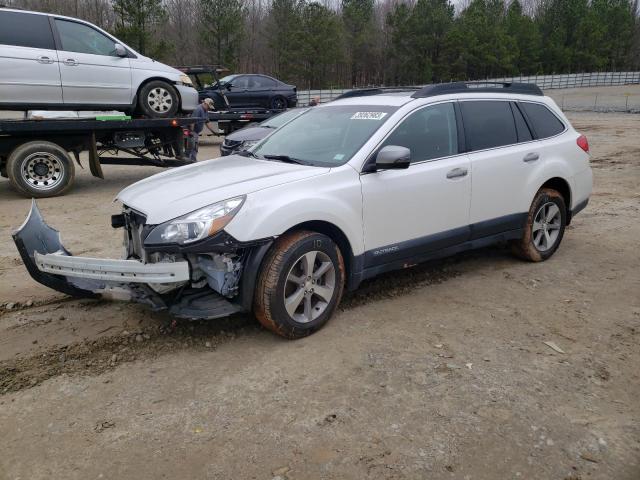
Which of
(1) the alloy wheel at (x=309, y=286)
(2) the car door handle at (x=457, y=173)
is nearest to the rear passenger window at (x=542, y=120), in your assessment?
(2) the car door handle at (x=457, y=173)

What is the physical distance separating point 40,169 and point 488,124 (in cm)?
740

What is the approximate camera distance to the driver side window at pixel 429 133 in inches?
169

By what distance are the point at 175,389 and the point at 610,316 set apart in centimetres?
330

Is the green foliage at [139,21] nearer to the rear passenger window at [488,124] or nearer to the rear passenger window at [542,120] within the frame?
the rear passenger window at [542,120]

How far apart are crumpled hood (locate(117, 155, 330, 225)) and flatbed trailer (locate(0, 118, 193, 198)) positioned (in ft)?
17.1

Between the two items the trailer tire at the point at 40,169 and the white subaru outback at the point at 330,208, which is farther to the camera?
A: the trailer tire at the point at 40,169

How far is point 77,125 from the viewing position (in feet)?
28.6

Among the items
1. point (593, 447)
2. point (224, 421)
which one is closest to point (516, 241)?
point (593, 447)

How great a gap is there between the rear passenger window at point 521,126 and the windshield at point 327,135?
1.55m

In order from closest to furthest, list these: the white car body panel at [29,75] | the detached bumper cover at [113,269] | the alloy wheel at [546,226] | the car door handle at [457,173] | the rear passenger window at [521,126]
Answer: the detached bumper cover at [113,269] → the car door handle at [457,173] → the rear passenger window at [521,126] → the alloy wheel at [546,226] → the white car body panel at [29,75]

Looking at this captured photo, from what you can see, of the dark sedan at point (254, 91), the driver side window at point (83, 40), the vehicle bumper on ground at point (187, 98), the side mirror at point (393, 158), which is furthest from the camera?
the dark sedan at point (254, 91)

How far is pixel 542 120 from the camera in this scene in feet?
17.8

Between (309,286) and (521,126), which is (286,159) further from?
(521,126)

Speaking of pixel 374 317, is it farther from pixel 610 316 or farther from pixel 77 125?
pixel 77 125
